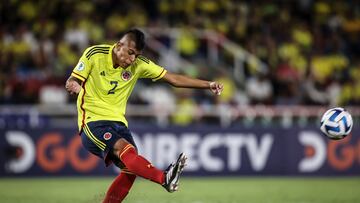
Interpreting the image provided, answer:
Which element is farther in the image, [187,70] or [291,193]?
[187,70]

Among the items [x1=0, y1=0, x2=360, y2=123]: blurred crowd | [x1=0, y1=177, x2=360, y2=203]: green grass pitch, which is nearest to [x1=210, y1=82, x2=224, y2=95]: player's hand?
[x1=0, y1=177, x2=360, y2=203]: green grass pitch

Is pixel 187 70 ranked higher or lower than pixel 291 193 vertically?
higher

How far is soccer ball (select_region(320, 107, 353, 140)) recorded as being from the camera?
1049cm

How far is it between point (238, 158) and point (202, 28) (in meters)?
5.44

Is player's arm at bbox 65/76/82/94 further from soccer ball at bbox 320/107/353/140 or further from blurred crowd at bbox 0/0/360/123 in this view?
blurred crowd at bbox 0/0/360/123

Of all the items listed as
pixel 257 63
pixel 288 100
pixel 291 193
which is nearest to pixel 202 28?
pixel 257 63

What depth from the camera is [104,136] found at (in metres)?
9.11

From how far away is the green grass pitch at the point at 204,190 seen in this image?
1273 centimetres

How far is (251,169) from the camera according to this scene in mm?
18422

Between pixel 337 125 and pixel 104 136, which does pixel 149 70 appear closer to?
pixel 104 136

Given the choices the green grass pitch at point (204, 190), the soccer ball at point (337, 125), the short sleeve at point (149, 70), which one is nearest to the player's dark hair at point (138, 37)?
the short sleeve at point (149, 70)

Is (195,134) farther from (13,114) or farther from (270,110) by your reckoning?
(13,114)

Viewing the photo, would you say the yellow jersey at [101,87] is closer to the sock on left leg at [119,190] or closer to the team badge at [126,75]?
the team badge at [126,75]

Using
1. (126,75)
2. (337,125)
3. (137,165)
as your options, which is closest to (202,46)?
(337,125)
